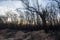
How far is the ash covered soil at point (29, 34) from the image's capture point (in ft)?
27.3

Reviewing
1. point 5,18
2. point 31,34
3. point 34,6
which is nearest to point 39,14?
point 34,6

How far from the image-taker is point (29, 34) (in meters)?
8.44

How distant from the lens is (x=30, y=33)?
27.8ft

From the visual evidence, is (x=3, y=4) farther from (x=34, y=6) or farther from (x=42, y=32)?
(x=42, y=32)

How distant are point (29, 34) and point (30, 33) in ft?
0.24

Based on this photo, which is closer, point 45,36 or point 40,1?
point 45,36

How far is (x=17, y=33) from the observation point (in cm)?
854

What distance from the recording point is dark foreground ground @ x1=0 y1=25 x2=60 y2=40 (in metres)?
8.32

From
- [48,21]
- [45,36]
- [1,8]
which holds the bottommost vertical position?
[45,36]

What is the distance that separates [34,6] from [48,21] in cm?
88

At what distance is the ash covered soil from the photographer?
27.3ft

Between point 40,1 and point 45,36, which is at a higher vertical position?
point 40,1

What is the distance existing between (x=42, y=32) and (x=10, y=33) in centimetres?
133

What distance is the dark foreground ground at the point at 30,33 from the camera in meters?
8.32
